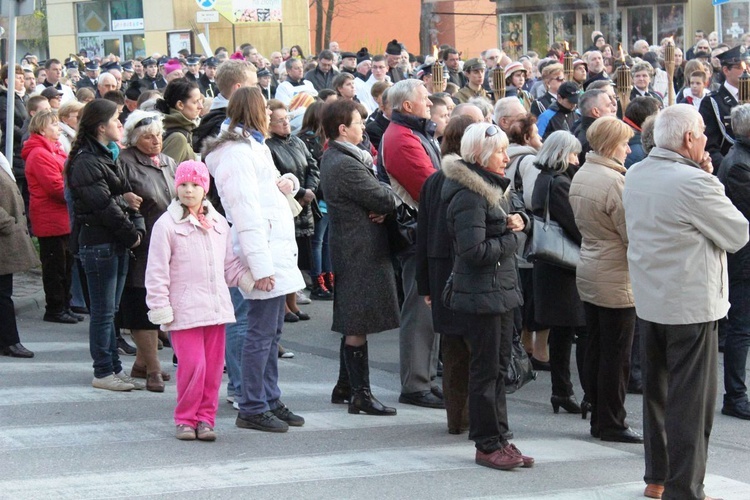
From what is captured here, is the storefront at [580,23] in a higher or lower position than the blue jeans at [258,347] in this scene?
higher

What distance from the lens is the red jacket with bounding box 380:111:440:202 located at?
786 centimetres

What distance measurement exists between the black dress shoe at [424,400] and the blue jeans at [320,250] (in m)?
3.91

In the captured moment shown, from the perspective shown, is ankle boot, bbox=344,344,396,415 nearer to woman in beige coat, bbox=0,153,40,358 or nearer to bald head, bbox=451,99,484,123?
bald head, bbox=451,99,484,123

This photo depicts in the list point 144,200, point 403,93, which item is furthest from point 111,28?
point 403,93

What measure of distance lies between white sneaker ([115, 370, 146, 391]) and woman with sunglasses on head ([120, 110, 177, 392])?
0.06 metres

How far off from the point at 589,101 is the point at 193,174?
3836 millimetres

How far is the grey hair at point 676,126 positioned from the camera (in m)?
5.82

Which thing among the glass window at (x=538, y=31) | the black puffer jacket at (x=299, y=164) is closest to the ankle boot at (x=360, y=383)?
the black puffer jacket at (x=299, y=164)

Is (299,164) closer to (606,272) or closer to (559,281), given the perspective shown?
(559,281)

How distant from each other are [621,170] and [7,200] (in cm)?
511

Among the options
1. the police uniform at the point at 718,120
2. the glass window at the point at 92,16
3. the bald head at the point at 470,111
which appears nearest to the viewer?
the bald head at the point at 470,111

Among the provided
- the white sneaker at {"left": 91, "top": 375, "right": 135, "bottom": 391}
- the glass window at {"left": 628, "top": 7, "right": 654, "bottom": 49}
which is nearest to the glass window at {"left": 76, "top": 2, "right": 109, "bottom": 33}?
the glass window at {"left": 628, "top": 7, "right": 654, "bottom": 49}

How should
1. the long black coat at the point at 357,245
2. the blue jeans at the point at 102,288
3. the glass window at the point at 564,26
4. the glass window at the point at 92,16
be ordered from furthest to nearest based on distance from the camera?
the glass window at the point at 92,16 < the glass window at the point at 564,26 < the blue jeans at the point at 102,288 < the long black coat at the point at 357,245

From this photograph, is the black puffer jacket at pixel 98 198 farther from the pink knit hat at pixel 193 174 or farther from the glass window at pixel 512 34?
the glass window at pixel 512 34
